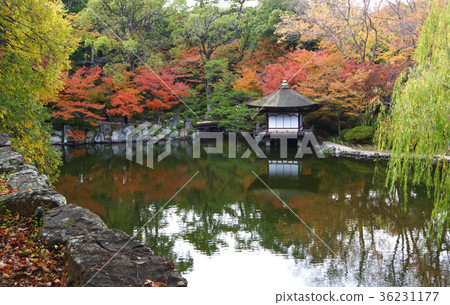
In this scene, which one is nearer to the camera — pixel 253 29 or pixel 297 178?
pixel 297 178

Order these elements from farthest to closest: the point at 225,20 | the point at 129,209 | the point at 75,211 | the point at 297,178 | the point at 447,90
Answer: the point at 225,20
the point at 297,178
the point at 129,209
the point at 447,90
the point at 75,211

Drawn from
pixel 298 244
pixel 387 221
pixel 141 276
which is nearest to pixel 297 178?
pixel 387 221

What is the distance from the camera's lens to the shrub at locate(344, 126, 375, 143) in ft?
52.5

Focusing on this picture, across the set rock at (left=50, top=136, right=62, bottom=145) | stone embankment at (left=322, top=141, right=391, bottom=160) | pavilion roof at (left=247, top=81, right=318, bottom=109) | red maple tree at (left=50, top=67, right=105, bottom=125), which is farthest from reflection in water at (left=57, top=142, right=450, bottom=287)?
rock at (left=50, top=136, right=62, bottom=145)

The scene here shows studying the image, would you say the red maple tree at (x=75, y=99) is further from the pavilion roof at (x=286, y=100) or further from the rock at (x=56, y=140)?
the pavilion roof at (x=286, y=100)

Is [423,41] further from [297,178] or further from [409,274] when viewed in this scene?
[297,178]

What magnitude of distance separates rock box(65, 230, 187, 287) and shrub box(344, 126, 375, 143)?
1480 cm

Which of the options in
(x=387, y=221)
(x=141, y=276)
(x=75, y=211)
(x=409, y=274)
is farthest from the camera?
(x=387, y=221)

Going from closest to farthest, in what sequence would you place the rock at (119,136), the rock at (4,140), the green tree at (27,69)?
the green tree at (27,69), the rock at (4,140), the rock at (119,136)

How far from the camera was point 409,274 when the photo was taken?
185 inches

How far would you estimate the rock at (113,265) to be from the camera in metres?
2.54

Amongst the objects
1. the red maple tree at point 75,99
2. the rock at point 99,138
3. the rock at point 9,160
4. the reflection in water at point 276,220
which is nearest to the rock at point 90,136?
the rock at point 99,138

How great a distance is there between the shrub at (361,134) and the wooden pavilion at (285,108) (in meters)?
2.18

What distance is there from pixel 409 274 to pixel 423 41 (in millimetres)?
3103
